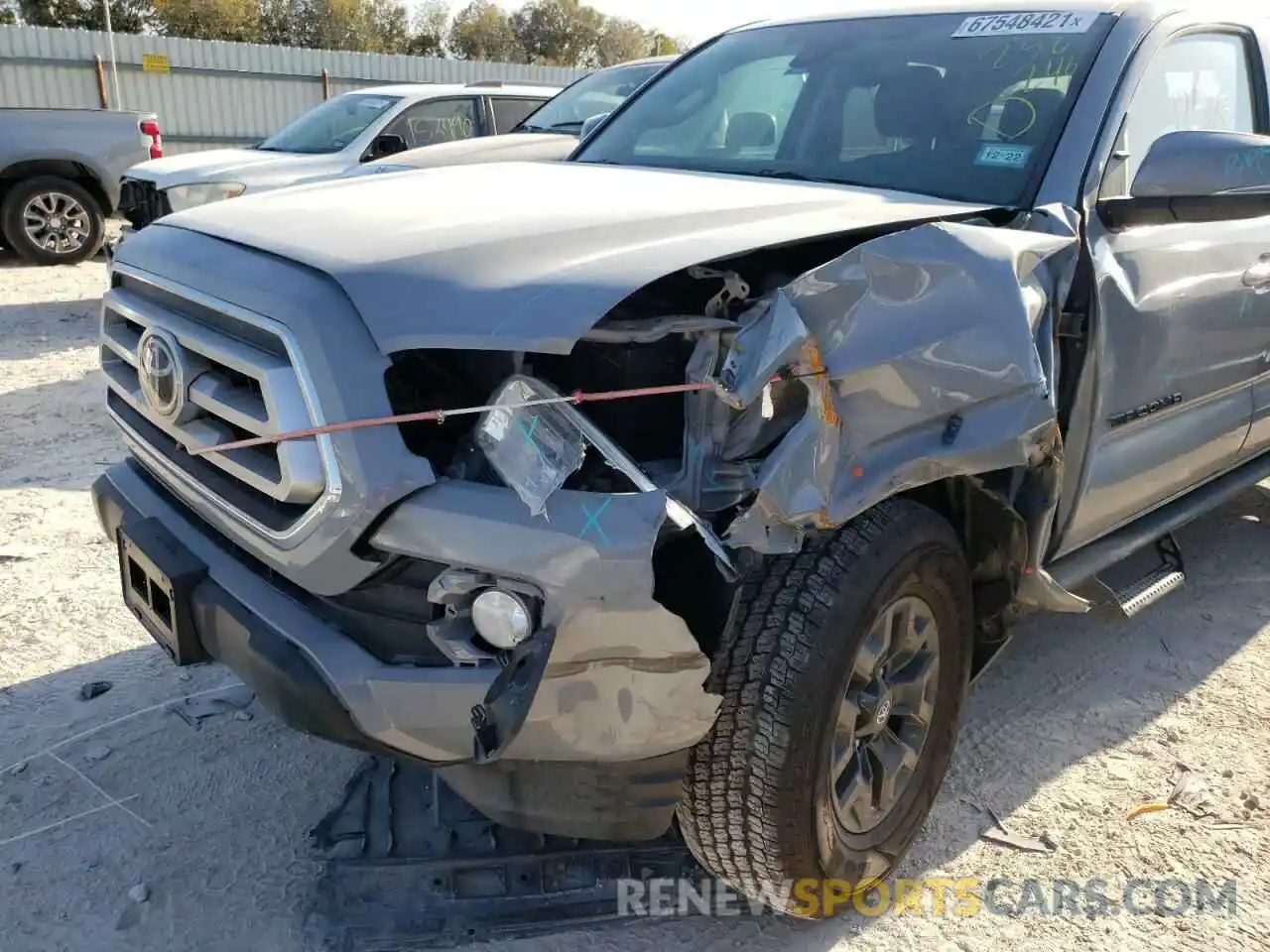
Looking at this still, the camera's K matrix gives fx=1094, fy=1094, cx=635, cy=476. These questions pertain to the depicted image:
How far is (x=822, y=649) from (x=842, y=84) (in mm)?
1995

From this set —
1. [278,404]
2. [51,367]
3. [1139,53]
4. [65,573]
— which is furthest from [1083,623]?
[51,367]

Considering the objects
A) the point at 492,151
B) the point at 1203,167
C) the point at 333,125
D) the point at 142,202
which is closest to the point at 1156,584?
the point at 1203,167

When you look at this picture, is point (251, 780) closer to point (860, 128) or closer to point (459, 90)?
point (860, 128)

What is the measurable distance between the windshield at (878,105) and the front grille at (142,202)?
5964mm

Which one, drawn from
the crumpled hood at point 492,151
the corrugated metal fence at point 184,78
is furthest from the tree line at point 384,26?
the crumpled hood at point 492,151

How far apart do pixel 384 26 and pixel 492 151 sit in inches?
1448

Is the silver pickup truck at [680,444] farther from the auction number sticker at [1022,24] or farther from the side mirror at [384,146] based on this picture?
the side mirror at [384,146]

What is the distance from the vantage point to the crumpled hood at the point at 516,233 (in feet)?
6.36

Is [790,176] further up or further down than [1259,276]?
further up

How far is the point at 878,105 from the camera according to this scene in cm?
320

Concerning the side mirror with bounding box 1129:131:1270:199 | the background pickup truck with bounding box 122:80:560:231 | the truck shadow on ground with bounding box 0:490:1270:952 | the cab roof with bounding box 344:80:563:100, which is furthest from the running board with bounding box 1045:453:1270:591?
the cab roof with bounding box 344:80:563:100

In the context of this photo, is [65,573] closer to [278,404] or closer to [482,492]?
[278,404]

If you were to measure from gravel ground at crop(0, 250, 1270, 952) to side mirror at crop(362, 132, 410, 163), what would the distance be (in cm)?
509

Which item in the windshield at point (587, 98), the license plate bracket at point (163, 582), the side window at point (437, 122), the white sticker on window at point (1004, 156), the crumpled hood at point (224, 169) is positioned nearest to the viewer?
the license plate bracket at point (163, 582)
